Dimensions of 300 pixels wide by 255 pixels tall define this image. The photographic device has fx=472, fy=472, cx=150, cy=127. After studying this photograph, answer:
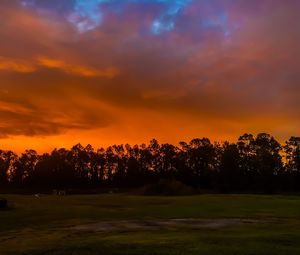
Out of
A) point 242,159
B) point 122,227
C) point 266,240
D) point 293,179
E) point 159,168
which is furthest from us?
point 159,168

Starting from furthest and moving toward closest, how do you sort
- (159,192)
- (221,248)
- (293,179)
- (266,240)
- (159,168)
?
1. (159,168)
2. (293,179)
3. (159,192)
4. (266,240)
5. (221,248)

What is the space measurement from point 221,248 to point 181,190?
84585mm

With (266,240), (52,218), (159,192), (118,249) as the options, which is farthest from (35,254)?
(159,192)

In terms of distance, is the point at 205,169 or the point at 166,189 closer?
the point at 166,189

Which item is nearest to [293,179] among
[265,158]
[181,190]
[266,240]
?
[265,158]

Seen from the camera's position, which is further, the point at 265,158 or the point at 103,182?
the point at 103,182

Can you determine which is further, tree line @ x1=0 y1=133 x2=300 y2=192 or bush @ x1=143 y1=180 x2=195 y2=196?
tree line @ x1=0 y1=133 x2=300 y2=192

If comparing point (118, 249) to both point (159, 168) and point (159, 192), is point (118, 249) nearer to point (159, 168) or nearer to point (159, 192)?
point (159, 192)

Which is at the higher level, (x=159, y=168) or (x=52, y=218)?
(x=159, y=168)

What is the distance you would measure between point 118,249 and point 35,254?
3486mm

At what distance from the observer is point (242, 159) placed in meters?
159

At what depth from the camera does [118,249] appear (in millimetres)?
20031

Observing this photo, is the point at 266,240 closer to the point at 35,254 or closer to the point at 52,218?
the point at 35,254

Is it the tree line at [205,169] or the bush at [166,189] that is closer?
the bush at [166,189]
